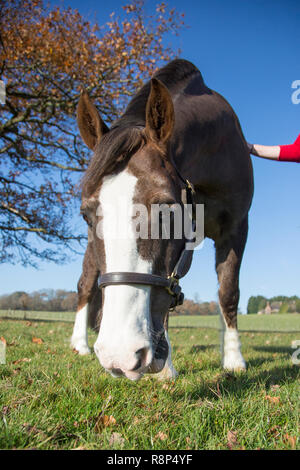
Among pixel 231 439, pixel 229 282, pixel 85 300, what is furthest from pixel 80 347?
pixel 231 439

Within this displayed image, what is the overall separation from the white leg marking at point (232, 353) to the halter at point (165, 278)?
1.75 metres

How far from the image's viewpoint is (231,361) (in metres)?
4.07

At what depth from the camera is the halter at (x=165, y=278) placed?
209cm

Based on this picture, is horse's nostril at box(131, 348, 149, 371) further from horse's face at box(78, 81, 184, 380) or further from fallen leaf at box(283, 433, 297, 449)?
fallen leaf at box(283, 433, 297, 449)

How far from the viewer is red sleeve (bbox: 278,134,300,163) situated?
458cm

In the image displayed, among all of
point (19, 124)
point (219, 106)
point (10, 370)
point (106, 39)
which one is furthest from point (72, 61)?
point (10, 370)

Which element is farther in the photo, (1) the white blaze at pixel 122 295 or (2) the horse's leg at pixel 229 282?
(2) the horse's leg at pixel 229 282

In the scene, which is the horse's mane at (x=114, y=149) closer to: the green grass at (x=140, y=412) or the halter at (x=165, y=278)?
the halter at (x=165, y=278)

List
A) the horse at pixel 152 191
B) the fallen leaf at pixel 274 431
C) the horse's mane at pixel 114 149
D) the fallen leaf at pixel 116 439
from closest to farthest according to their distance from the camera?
the fallen leaf at pixel 116 439, the fallen leaf at pixel 274 431, the horse at pixel 152 191, the horse's mane at pixel 114 149

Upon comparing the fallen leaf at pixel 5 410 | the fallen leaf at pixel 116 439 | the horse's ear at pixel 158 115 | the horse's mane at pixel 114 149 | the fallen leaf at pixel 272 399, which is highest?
the horse's ear at pixel 158 115

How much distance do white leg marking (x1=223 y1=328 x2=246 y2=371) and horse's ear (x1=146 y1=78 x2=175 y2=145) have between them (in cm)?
262

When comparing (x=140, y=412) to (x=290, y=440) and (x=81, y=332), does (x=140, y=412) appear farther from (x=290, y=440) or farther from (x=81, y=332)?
(x=81, y=332)

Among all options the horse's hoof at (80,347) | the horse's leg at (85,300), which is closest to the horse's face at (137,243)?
the horse's leg at (85,300)

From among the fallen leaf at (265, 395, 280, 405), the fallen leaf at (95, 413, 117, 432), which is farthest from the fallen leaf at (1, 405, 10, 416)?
the fallen leaf at (265, 395, 280, 405)
